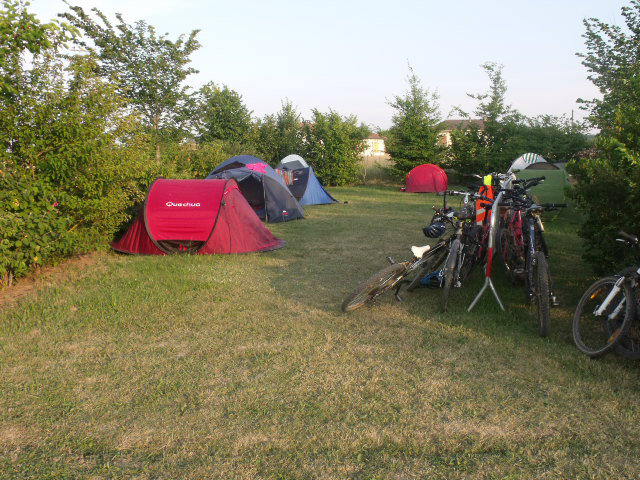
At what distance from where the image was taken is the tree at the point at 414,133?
25.3 metres

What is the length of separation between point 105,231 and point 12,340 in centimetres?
378

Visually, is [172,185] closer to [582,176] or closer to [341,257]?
[341,257]

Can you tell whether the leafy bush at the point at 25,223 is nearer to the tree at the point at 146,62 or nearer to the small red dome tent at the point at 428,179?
the tree at the point at 146,62

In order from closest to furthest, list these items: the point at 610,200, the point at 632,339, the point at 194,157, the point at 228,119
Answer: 1. the point at 632,339
2. the point at 610,200
3. the point at 194,157
4. the point at 228,119

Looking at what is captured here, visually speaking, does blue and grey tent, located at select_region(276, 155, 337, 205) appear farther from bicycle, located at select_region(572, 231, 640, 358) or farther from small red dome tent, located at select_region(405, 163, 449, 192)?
bicycle, located at select_region(572, 231, 640, 358)

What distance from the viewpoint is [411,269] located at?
18.0 ft

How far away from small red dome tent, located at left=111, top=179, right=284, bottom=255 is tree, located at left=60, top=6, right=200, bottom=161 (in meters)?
8.79

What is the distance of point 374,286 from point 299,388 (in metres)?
1.85

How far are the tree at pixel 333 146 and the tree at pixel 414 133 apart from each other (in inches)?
77.2

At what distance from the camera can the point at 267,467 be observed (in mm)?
2689

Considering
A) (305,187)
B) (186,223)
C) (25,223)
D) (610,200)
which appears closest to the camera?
(610,200)

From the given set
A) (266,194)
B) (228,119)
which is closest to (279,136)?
(228,119)

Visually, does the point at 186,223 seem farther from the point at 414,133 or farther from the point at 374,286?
the point at 414,133

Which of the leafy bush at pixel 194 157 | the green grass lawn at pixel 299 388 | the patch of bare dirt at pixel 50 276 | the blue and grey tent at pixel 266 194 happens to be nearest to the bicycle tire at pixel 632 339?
the green grass lawn at pixel 299 388
